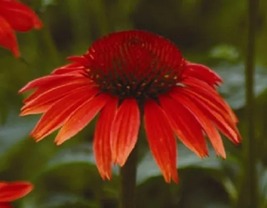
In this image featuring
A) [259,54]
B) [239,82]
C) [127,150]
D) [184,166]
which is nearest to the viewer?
[127,150]

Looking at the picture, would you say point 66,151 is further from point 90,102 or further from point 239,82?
point 90,102

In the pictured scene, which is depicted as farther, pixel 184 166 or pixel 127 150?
pixel 184 166

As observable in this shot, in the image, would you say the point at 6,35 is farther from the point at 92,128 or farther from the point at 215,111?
the point at 92,128

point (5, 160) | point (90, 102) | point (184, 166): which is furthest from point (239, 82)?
point (90, 102)

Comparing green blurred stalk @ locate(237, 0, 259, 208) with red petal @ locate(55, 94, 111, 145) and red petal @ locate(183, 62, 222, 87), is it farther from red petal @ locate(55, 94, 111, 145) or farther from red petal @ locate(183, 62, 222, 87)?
red petal @ locate(55, 94, 111, 145)

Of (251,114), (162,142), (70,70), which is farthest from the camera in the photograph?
(251,114)

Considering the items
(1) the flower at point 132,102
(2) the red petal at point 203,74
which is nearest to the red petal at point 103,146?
(1) the flower at point 132,102

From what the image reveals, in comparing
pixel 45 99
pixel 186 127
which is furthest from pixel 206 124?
pixel 45 99
